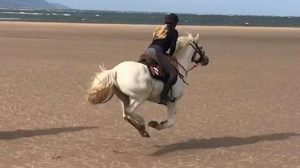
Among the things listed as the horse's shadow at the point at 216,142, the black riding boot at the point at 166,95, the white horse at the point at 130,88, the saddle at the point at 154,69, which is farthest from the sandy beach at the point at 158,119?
the saddle at the point at 154,69

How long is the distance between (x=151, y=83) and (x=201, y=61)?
155cm

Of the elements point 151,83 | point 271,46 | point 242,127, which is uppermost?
point 151,83

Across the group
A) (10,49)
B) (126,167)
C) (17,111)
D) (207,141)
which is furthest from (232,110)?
(10,49)

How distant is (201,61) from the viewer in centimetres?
1134

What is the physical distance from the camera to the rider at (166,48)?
1029 centimetres

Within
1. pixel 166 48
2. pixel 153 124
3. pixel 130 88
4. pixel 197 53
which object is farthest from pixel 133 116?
pixel 197 53

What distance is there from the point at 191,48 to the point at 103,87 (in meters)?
1.99

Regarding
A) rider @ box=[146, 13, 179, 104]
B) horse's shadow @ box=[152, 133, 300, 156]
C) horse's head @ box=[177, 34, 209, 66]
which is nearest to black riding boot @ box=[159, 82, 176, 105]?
rider @ box=[146, 13, 179, 104]

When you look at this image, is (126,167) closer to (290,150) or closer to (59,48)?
(290,150)

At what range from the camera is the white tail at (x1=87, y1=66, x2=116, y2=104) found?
9898mm

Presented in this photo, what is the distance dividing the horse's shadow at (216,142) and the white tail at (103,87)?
1.21m

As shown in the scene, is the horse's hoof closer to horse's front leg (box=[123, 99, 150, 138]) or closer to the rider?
horse's front leg (box=[123, 99, 150, 138])

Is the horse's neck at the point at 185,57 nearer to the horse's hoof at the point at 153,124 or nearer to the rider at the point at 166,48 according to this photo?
the rider at the point at 166,48

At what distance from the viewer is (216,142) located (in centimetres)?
1113
